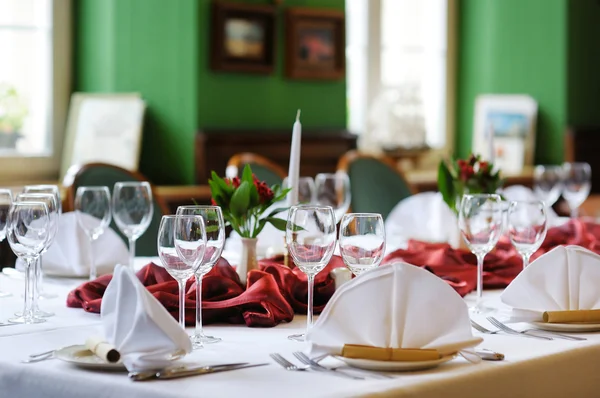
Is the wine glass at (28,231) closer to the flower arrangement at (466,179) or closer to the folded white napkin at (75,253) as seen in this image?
the folded white napkin at (75,253)

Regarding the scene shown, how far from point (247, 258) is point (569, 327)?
2.06 ft

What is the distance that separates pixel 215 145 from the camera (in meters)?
5.15

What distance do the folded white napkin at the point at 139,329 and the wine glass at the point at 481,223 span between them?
27.2 inches

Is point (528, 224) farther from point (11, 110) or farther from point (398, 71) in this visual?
point (398, 71)

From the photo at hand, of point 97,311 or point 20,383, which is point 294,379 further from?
point 97,311

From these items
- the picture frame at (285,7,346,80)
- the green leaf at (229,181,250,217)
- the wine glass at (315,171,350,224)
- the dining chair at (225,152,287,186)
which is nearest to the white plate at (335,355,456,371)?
the green leaf at (229,181,250,217)

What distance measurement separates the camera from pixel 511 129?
6.90 m

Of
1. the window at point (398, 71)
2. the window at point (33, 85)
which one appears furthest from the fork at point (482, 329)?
the window at point (398, 71)

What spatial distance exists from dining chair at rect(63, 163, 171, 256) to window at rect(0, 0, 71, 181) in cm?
226

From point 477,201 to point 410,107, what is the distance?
14.5ft

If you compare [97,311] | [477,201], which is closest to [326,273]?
[477,201]

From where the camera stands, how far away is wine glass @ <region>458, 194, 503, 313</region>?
6.13 feet

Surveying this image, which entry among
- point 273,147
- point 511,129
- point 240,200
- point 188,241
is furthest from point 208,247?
point 511,129

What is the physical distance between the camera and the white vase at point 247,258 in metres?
1.99
